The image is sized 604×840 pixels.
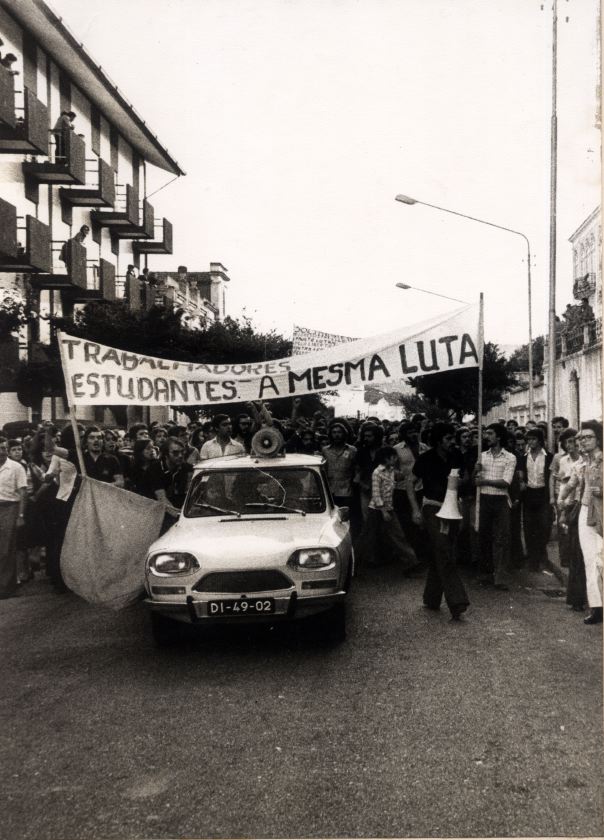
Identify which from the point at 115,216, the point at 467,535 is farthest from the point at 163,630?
the point at 115,216

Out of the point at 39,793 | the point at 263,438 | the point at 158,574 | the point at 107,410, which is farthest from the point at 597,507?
the point at 107,410

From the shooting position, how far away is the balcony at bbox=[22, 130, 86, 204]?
936 inches

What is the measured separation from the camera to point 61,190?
26453 millimetres

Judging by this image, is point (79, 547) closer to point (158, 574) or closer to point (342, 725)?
point (158, 574)

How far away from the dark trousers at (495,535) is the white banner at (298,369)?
74.4 inches

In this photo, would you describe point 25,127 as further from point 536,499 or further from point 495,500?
point 495,500

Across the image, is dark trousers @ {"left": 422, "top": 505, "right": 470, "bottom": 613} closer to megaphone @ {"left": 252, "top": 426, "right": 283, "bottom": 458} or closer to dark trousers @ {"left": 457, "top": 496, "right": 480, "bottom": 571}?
megaphone @ {"left": 252, "top": 426, "right": 283, "bottom": 458}

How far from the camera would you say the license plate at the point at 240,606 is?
629cm

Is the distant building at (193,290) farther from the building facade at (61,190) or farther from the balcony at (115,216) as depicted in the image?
the building facade at (61,190)

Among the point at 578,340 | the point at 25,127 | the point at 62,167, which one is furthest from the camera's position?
the point at 62,167

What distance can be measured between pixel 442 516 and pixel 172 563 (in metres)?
2.61

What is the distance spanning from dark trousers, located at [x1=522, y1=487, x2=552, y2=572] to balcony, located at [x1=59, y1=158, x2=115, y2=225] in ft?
60.7

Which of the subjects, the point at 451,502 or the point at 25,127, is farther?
the point at 25,127

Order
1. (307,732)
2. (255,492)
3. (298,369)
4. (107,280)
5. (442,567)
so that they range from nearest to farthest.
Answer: (307,732) → (255,492) → (442,567) → (298,369) → (107,280)
